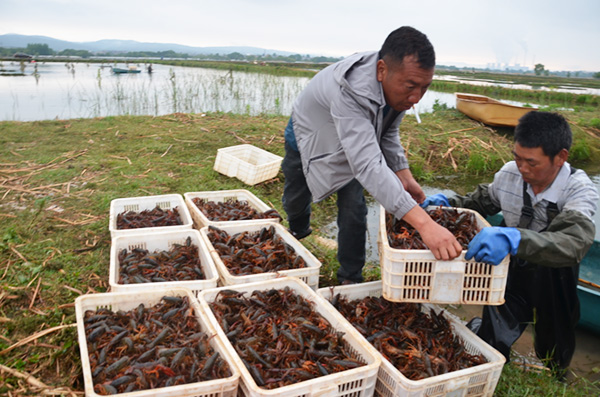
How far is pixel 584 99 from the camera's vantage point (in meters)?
23.5

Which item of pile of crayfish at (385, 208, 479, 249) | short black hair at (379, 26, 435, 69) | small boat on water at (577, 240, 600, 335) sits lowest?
small boat on water at (577, 240, 600, 335)

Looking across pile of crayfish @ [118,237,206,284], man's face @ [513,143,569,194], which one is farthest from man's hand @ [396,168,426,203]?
pile of crayfish @ [118,237,206,284]

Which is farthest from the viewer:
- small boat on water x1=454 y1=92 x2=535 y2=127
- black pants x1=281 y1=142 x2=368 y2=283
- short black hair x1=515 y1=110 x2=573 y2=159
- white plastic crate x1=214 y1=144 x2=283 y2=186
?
small boat on water x1=454 y1=92 x2=535 y2=127

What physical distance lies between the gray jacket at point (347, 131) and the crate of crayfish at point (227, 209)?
122 centimetres

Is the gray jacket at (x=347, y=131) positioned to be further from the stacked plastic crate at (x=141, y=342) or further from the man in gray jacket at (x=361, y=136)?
the stacked plastic crate at (x=141, y=342)

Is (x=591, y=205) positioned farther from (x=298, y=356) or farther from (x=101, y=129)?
(x=101, y=129)

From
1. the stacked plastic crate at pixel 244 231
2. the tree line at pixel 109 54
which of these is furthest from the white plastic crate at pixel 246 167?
the tree line at pixel 109 54

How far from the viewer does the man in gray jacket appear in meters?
2.56

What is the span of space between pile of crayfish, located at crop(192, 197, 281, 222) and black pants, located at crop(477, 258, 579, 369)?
7.39 ft

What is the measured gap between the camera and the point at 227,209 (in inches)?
191

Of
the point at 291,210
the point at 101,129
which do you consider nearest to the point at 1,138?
the point at 101,129

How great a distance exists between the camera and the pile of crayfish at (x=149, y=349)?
88.3 inches

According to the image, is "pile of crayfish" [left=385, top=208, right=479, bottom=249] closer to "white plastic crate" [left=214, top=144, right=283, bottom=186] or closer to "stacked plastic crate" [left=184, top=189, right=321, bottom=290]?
"stacked plastic crate" [left=184, top=189, right=321, bottom=290]

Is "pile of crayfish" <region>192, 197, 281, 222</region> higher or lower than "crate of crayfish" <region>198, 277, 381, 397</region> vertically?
higher
